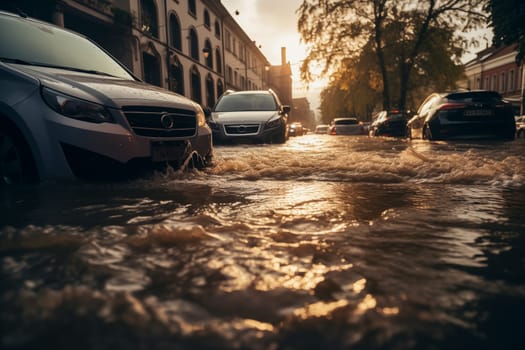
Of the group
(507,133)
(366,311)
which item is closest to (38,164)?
(366,311)

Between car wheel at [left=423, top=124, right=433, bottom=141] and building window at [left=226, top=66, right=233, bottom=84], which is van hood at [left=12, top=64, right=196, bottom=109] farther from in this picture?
building window at [left=226, top=66, right=233, bottom=84]

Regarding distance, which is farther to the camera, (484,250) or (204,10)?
(204,10)

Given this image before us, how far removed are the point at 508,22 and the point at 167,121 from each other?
31.1 feet

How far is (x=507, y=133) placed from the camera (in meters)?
8.68

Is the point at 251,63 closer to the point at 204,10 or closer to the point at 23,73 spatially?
the point at 204,10

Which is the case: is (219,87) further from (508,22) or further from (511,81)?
(511,81)

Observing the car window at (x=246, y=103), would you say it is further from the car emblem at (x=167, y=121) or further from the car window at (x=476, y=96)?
the car emblem at (x=167, y=121)

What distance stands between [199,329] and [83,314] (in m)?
0.32

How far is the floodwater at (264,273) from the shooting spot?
0.89 metres

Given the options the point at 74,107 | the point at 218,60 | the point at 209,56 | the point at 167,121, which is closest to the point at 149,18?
the point at 209,56

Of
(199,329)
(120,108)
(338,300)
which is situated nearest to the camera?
(199,329)

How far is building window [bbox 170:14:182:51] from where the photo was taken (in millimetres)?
22172

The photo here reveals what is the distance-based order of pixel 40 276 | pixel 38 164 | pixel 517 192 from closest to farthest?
pixel 40 276 < pixel 517 192 < pixel 38 164

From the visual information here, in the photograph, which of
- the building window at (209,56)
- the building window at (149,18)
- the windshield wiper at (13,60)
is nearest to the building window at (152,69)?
the building window at (149,18)
